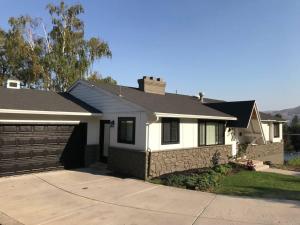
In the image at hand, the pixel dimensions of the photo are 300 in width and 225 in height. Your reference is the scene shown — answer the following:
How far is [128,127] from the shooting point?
45.2 feet

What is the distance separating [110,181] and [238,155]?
31.6 feet

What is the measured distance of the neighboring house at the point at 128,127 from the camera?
501 inches

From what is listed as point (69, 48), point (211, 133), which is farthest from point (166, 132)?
point (69, 48)

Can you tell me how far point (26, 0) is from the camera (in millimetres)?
20062

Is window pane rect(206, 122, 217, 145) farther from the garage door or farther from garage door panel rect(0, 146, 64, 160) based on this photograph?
garage door panel rect(0, 146, 64, 160)

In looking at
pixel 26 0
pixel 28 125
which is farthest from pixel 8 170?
pixel 26 0

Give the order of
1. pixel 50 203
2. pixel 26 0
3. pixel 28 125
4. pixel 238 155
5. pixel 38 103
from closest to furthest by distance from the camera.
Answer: pixel 50 203 < pixel 28 125 < pixel 38 103 < pixel 238 155 < pixel 26 0

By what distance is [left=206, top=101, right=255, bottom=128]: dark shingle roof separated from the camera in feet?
57.9

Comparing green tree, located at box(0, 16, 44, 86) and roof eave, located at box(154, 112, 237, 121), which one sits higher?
green tree, located at box(0, 16, 44, 86)

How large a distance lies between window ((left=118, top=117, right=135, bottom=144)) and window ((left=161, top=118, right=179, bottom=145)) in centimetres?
130

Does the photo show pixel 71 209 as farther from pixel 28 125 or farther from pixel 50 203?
pixel 28 125

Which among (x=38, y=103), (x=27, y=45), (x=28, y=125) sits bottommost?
(x=28, y=125)

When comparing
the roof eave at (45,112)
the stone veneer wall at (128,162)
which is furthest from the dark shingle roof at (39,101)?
the stone veneer wall at (128,162)

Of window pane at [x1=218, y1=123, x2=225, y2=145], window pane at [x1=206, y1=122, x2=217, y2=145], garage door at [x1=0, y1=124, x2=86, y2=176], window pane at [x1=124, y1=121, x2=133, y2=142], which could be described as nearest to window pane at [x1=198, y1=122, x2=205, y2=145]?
window pane at [x1=206, y1=122, x2=217, y2=145]
